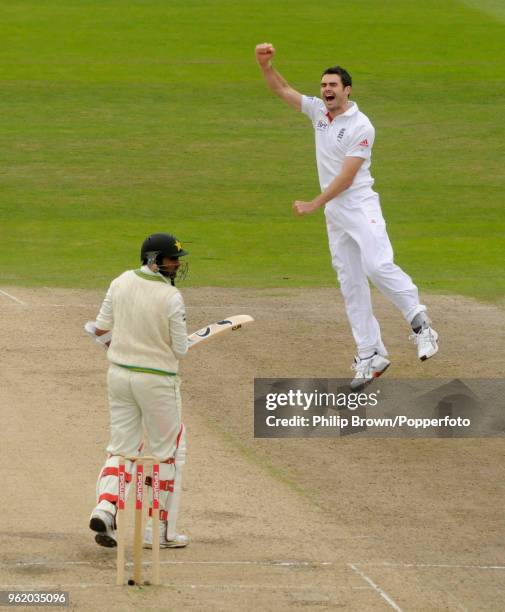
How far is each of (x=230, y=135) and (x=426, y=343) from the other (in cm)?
1623

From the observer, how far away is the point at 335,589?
29.8 feet

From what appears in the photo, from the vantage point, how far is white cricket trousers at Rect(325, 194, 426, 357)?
13086mm

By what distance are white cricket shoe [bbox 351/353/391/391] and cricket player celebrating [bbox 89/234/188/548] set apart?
382cm

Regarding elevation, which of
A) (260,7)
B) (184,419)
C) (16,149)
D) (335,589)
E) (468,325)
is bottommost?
(335,589)

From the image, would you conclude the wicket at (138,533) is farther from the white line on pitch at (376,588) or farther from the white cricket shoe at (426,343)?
the white cricket shoe at (426,343)

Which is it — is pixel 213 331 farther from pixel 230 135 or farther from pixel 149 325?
pixel 230 135

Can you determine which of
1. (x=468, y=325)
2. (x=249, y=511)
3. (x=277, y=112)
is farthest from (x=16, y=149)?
(x=249, y=511)

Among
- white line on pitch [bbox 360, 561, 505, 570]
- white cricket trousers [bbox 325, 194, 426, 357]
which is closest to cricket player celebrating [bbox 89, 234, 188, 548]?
white line on pitch [bbox 360, 561, 505, 570]

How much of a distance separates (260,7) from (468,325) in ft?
88.7

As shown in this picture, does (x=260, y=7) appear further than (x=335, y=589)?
Yes

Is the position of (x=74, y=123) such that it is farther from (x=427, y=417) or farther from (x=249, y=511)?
(x=249, y=511)

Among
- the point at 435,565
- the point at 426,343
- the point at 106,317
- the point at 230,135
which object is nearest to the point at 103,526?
the point at 106,317

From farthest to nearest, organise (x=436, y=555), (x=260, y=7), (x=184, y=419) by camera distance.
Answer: (x=260, y=7), (x=184, y=419), (x=436, y=555)

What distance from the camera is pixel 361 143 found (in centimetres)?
1298
